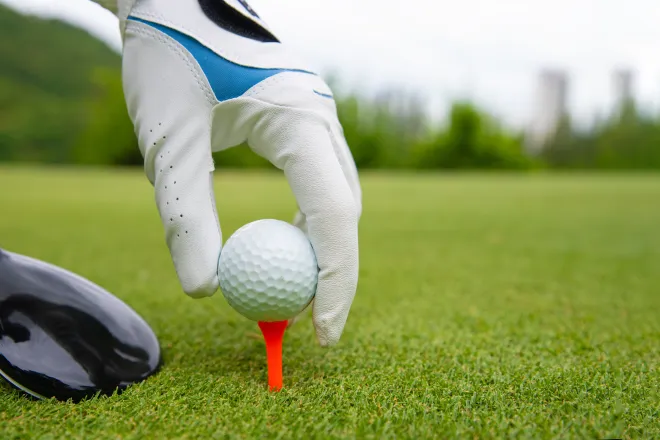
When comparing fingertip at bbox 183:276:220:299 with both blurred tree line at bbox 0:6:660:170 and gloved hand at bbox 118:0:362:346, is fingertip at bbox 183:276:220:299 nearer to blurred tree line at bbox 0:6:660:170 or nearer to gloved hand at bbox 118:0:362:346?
gloved hand at bbox 118:0:362:346

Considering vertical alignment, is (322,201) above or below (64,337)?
above

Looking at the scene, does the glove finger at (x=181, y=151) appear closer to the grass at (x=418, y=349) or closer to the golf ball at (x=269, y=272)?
the golf ball at (x=269, y=272)

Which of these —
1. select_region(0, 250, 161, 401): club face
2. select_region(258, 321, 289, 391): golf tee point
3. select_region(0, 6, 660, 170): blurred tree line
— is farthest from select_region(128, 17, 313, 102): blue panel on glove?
select_region(0, 6, 660, 170): blurred tree line

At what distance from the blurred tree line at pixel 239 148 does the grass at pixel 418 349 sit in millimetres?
21995

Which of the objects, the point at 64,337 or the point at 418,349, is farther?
the point at 418,349

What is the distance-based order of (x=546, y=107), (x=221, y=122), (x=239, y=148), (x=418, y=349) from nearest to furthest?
(x=221, y=122)
(x=418, y=349)
(x=239, y=148)
(x=546, y=107)

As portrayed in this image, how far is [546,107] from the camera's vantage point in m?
34.5

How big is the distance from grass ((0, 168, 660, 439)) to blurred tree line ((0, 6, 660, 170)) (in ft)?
72.2

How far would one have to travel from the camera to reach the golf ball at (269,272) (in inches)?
49.9

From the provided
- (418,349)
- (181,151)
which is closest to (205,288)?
(181,151)

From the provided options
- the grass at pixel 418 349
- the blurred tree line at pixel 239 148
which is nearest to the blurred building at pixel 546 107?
the blurred tree line at pixel 239 148

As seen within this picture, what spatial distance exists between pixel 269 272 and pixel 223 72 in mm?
476

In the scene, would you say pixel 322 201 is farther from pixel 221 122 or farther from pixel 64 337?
pixel 64 337

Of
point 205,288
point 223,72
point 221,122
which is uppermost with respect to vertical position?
point 223,72
